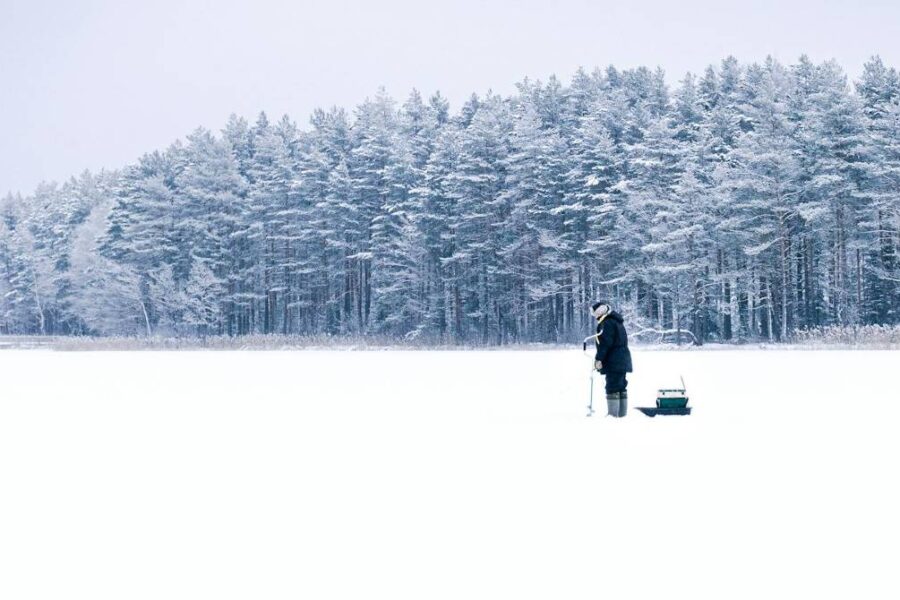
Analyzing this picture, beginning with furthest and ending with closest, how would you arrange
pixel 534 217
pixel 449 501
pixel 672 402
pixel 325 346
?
pixel 534 217 → pixel 325 346 → pixel 672 402 → pixel 449 501

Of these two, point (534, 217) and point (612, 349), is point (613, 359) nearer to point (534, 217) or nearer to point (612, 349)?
point (612, 349)

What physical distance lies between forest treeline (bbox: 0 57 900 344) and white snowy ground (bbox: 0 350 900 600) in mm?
35289

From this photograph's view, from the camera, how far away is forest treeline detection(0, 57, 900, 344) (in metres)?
48.7

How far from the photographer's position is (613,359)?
13.3m

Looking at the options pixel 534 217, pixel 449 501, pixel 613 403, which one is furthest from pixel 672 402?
pixel 534 217

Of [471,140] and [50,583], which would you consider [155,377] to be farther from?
[471,140]

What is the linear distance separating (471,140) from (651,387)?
39.7 meters

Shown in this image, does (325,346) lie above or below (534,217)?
below

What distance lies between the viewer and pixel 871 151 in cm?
4738

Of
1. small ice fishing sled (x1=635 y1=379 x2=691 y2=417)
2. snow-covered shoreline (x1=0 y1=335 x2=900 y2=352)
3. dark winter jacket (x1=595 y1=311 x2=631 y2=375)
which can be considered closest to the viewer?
dark winter jacket (x1=595 y1=311 x2=631 y2=375)

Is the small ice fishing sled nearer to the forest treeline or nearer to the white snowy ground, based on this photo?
the white snowy ground

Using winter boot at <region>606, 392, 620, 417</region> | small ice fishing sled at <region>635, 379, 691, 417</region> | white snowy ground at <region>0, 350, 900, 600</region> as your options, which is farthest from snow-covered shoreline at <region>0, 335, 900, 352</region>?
winter boot at <region>606, 392, 620, 417</region>

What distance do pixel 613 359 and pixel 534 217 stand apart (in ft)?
142

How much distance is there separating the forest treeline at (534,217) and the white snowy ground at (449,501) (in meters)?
35.3
